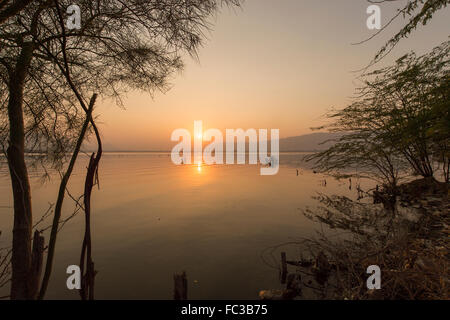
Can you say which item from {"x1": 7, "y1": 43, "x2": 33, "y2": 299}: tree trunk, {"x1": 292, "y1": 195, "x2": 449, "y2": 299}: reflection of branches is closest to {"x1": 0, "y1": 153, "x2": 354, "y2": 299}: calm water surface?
{"x1": 7, "y1": 43, "x2": 33, "y2": 299}: tree trunk

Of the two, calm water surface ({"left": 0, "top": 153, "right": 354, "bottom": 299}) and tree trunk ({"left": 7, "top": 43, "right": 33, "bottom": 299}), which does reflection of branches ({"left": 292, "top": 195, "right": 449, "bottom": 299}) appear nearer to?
calm water surface ({"left": 0, "top": 153, "right": 354, "bottom": 299})

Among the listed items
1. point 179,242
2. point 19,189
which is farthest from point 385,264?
point 179,242

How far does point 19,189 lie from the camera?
2799 millimetres

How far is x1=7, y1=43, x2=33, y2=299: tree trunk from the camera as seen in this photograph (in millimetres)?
2762

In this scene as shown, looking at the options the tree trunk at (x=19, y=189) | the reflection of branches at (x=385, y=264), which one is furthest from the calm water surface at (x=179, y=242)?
the reflection of branches at (x=385, y=264)

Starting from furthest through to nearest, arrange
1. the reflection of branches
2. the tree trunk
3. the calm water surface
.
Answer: the calm water surface < the reflection of branches < the tree trunk

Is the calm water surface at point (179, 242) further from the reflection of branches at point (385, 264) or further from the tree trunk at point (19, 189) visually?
the reflection of branches at point (385, 264)

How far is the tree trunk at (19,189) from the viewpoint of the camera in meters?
2.76

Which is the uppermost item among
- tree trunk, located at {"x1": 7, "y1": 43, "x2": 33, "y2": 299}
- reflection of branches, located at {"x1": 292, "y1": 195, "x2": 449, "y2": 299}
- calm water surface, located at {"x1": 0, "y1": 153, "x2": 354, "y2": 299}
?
tree trunk, located at {"x1": 7, "y1": 43, "x2": 33, "y2": 299}

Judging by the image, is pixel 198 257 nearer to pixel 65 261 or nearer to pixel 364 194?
pixel 65 261

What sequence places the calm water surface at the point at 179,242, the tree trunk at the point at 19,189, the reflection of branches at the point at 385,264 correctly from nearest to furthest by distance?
the tree trunk at the point at 19,189 → the reflection of branches at the point at 385,264 → the calm water surface at the point at 179,242

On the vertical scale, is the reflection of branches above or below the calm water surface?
above

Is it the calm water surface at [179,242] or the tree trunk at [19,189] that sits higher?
the tree trunk at [19,189]

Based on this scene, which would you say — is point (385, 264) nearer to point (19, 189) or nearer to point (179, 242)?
point (19, 189)
